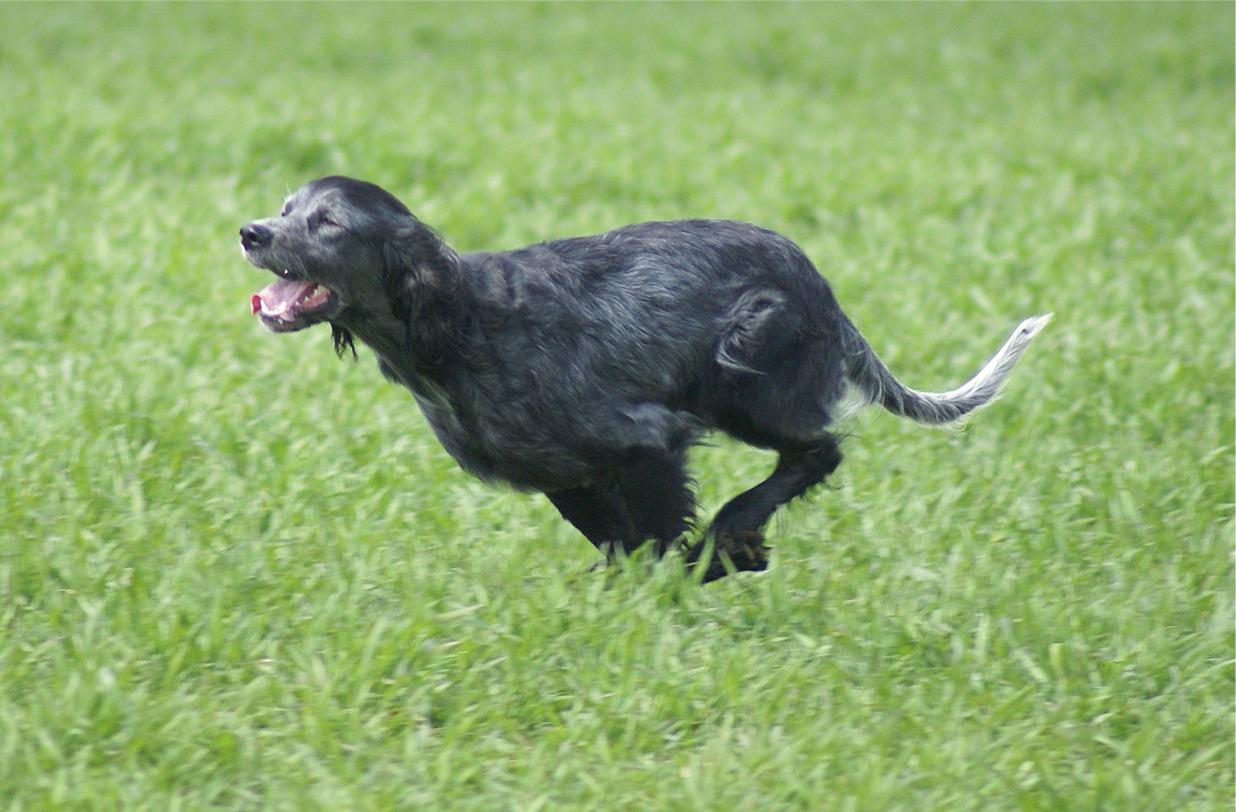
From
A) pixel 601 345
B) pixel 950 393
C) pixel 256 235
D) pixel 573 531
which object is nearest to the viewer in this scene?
pixel 256 235

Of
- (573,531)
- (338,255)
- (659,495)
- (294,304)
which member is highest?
(338,255)

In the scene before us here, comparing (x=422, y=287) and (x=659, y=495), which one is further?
(x=659, y=495)

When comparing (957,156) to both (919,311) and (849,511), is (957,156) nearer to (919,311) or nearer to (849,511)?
(919,311)

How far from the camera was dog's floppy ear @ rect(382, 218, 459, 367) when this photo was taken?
12.2 ft

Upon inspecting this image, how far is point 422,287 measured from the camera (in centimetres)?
372

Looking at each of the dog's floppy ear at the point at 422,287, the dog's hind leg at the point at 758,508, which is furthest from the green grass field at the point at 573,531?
the dog's floppy ear at the point at 422,287

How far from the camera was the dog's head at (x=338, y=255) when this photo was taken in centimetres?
362

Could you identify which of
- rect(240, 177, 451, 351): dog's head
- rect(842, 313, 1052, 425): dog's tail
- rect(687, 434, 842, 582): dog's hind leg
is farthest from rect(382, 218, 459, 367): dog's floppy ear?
rect(842, 313, 1052, 425): dog's tail

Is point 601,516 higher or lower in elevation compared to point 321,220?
lower

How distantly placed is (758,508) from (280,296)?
142 cm

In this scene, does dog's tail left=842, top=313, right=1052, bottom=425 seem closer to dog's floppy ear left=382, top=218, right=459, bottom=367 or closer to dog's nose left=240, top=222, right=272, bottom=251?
dog's floppy ear left=382, top=218, right=459, bottom=367

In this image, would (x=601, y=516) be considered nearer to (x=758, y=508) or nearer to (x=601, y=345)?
(x=758, y=508)

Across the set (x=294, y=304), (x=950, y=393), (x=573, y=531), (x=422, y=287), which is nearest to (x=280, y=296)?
(x=294, y=304)

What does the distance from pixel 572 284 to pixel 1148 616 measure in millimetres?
1746
